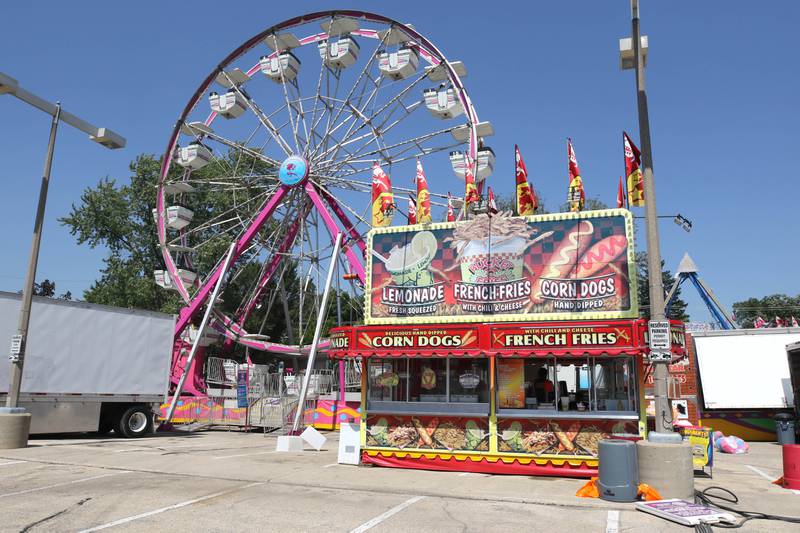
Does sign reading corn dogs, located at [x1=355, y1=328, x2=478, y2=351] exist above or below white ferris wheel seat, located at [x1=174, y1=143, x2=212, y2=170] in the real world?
below

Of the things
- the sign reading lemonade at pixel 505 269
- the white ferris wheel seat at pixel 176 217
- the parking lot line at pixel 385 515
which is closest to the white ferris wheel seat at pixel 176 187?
the white ferris wheel seat at pixel 176 217

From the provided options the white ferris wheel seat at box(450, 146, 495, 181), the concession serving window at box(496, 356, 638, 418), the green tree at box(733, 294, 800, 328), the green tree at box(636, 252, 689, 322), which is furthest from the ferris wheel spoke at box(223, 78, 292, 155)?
the green tree at box(733, 294, 800, 328)

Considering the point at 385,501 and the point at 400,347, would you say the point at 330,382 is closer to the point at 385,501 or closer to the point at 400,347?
the point at 400,347

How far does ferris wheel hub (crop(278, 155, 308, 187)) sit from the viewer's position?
27219 mm

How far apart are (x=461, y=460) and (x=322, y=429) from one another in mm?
13086

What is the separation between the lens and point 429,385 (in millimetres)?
14008

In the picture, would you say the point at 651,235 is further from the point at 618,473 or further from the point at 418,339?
the point at 418,339

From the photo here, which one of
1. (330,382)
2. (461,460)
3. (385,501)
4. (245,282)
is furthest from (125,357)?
(245,282)

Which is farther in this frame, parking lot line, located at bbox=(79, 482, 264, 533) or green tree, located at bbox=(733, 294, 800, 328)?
green tree, located at bbox=(733, 294, 800, 328)

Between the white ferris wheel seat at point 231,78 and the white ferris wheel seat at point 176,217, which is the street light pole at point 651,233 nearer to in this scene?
the white ferris wheel seat at point 231,78

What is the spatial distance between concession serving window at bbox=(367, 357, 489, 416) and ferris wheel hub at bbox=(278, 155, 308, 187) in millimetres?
14345

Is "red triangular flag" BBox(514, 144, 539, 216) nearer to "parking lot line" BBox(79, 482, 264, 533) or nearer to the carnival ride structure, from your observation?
"parking lot line" BBox(79, 482, 264, 533)

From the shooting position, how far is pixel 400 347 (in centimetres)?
1401

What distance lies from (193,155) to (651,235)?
79.0 ft
